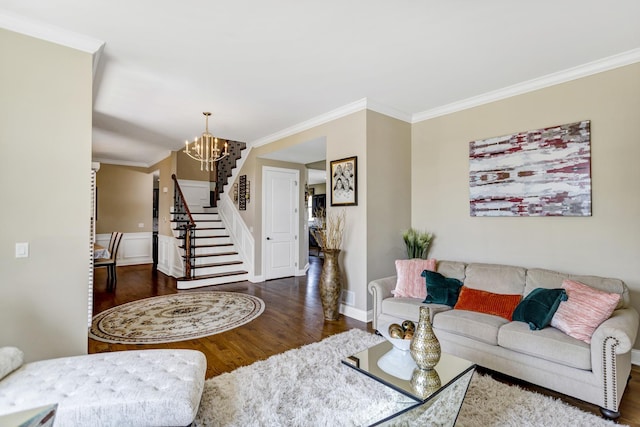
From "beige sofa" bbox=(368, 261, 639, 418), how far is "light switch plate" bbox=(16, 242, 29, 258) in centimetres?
320

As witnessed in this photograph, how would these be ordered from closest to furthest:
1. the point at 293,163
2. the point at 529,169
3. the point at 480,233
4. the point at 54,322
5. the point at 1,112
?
1. the point at 1,112
2. the point at 54,322
3. the point at 529,169
4. the point at 480,233
5. the point at 293,163

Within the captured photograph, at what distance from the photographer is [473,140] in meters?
3.99

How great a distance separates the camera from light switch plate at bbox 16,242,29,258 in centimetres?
239

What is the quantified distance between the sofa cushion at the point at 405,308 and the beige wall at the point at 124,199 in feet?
25.7

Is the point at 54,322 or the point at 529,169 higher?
the point at 529,169

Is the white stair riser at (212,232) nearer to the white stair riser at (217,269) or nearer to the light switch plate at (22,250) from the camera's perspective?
the white stair riser at (217,269)

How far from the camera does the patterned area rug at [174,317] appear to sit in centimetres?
350

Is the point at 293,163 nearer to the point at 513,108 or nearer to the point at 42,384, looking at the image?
the point at 513,108

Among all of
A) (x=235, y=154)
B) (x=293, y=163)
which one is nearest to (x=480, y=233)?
(x=293, y=163)

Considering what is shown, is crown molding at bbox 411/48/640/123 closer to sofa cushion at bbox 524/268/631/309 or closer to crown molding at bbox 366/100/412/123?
crown molding at bbox 366/100/412/123

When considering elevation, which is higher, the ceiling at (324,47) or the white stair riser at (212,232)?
the ceiling at (324,47)

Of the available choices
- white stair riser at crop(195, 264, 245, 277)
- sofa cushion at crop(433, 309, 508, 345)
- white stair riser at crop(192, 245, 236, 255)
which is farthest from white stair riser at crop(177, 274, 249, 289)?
sofa cushion at crop(433, 309, 508, 345)

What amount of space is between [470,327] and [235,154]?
250 inches

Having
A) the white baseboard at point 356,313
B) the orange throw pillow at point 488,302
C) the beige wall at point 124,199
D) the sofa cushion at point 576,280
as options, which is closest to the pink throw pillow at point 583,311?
the sofa cushion at point 576,280
